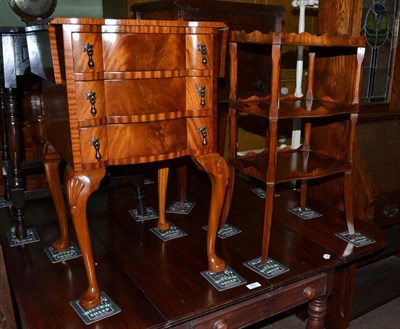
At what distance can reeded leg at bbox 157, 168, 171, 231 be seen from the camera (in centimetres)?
185

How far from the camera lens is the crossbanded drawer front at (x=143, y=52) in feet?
3.99

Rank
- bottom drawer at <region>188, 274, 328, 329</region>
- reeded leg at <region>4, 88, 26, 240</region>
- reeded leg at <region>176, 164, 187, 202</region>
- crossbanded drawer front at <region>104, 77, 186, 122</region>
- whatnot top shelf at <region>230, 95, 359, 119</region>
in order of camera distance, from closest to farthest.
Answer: crossbanded drawer front at <region>104, 77, 186, 122</region>
bottom drawer at <region>188, 274, 328, 329</region>
whatnot top shelf at <region>230, 95, 359, 119</region>
reeded leg at <region>4, 88, 26, 240</region>
reeded leg at <region>176, 164, 187, 202</region>

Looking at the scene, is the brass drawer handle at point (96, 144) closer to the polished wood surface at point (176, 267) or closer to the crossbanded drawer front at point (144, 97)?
the crossbanded drawer front at point (144, 97)

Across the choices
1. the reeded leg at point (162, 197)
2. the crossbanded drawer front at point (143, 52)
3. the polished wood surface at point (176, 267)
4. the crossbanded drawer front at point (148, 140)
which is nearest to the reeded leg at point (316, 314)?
the polished wood surface at point (176, 267)

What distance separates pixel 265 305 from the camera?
1.47m

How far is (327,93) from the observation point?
211cm

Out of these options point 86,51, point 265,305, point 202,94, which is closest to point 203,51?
point 202,94

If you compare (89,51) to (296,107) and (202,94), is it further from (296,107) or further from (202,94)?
(296,107)

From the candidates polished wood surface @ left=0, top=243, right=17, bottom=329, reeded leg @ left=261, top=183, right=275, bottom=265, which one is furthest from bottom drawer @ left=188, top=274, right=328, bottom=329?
polished wood surface @ left=0, top=243, right=17, bottom=329

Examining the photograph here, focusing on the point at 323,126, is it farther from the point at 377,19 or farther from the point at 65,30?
the point at 65,30

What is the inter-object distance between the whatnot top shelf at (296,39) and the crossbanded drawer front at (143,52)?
0.32m

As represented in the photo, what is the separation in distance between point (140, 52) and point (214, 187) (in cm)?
50

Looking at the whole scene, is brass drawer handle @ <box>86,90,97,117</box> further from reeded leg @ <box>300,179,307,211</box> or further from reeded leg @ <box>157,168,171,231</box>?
reeded leg @ <box>300,179,307,211</box>

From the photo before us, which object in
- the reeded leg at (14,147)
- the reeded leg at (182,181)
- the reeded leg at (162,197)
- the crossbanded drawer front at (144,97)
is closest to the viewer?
the crossbanded drawer front at (144,97)
